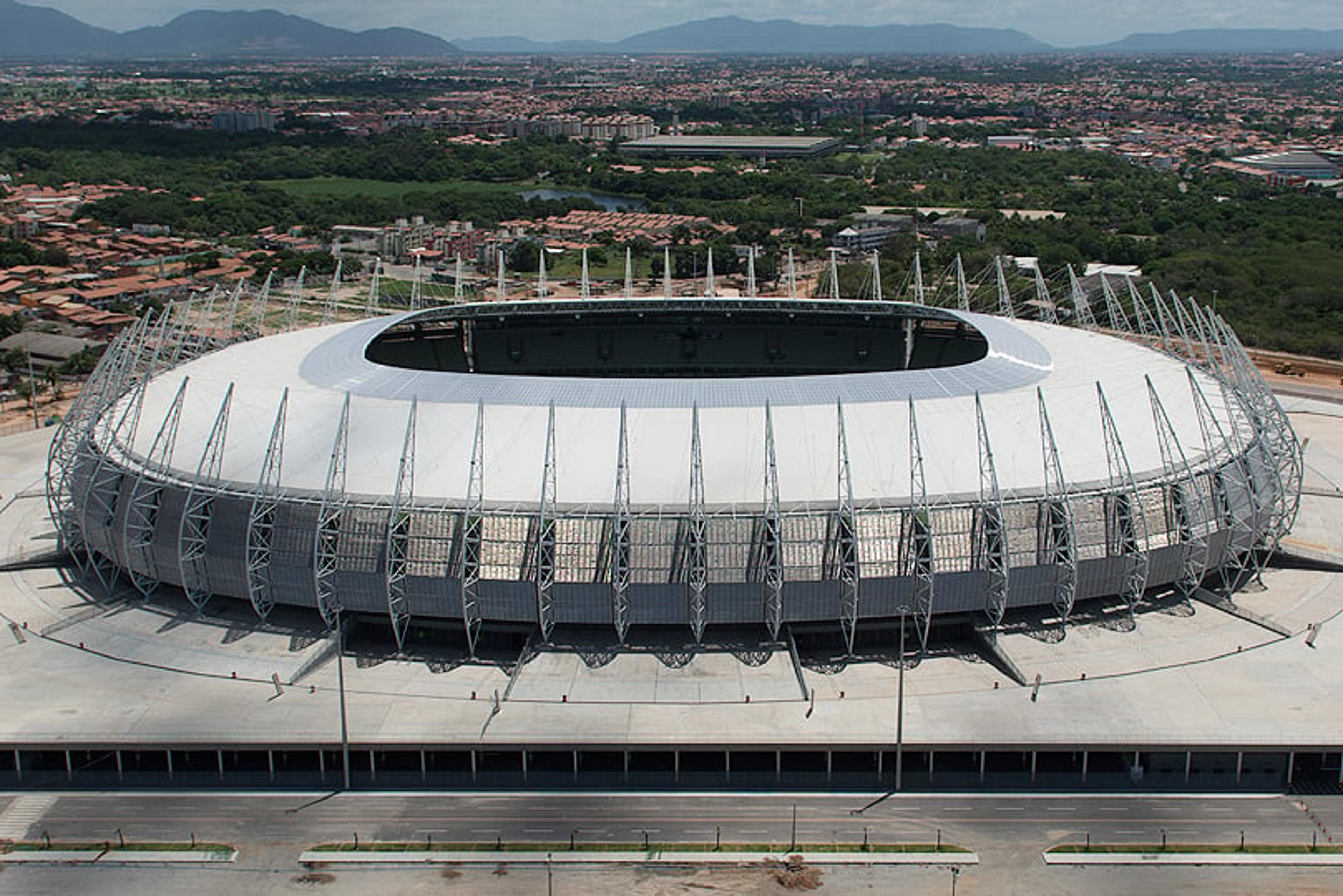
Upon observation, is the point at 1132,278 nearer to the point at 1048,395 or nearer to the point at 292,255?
Result: the point at 1048,395

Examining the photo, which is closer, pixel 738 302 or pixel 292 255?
pixel 738 302

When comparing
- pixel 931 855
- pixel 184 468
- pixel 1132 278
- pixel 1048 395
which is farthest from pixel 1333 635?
pixel 1132 278

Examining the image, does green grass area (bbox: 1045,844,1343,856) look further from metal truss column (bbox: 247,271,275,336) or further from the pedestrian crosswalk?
metal truss column (bbox: 247,271,275,336)

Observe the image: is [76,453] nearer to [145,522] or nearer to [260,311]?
[145,522]

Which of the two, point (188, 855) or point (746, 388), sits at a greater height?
point (746, 388)

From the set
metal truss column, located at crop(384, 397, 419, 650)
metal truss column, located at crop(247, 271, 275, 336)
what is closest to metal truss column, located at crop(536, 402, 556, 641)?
metal truss column, located at crop(384, 397, 419, 650)

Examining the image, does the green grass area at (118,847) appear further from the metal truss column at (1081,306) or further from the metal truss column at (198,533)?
the metal truss column at (1081,306)

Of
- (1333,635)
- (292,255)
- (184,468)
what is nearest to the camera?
(1333,635)

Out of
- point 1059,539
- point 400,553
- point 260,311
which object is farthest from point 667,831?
point 260,311
